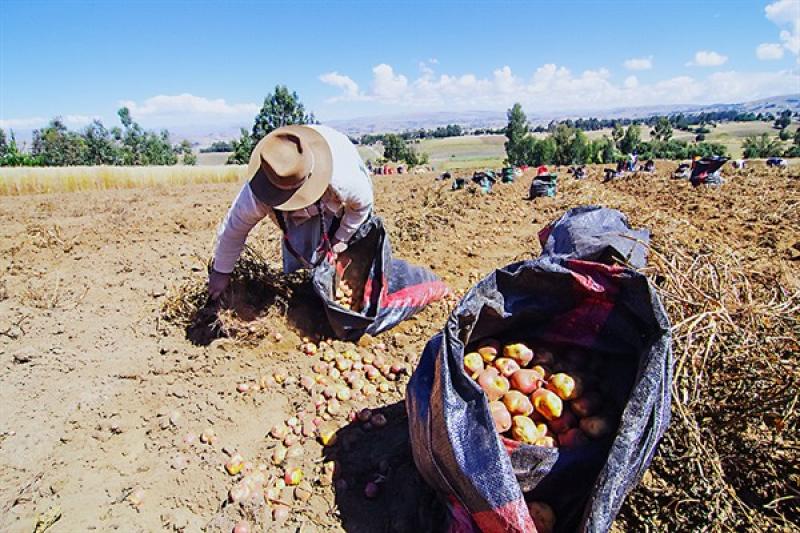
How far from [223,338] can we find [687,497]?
2.46m

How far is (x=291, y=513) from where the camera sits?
1.73 meters

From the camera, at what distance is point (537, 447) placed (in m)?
1.35

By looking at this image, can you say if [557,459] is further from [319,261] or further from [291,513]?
[319,261]

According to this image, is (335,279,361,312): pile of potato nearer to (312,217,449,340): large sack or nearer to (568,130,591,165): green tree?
(312,217,449,340): large sack

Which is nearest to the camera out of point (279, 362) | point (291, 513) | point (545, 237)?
point (291, 513)

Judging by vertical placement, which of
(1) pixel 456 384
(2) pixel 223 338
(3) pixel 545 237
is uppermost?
(3) pixel 545 237

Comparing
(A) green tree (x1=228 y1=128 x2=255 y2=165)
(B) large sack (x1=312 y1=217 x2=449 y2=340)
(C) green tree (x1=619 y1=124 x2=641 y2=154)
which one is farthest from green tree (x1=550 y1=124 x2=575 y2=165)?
(B) large sack (x1=312 y1=217 x2=449 y2=340)

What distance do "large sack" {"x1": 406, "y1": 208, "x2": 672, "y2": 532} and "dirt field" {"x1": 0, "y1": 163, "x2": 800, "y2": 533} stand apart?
0.79 ft

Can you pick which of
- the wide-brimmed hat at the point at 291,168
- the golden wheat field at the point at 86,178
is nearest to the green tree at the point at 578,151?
the golden wheat field at the point at 86,178

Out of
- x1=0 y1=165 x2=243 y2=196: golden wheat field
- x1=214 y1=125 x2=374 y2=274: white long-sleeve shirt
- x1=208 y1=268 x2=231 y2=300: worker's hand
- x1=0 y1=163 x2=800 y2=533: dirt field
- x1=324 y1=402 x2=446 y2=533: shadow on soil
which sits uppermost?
x1=0 y1=165 x2=243 y2=196: golden wheat field

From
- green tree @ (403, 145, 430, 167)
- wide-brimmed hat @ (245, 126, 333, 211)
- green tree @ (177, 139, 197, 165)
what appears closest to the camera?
wide-brimmed hat @ (245, 126, 333, 211)

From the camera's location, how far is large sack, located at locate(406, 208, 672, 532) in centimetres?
121

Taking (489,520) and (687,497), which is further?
(687,497)

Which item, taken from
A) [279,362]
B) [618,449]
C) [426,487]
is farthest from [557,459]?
[279,362]
